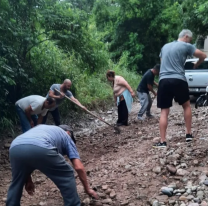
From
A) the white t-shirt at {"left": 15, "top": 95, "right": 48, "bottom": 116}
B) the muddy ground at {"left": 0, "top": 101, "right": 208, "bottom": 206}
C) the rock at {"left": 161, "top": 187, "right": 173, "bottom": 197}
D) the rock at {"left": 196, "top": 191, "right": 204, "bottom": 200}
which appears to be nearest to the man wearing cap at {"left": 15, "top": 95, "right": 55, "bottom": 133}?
the white t-shirt at {"left": 15, "top": 95, "right": 48, "bottom": 116}

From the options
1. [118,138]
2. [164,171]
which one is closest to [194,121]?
[118,138]

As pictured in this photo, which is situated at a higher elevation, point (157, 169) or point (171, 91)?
point (171, 91)

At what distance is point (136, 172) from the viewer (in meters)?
4.25

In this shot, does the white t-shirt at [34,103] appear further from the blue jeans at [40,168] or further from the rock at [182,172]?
the rock at [182,172]

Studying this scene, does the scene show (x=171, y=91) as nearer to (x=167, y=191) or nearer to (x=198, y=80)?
(x=167, y=191)

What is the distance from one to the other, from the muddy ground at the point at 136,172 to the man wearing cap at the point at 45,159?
24.9 inches

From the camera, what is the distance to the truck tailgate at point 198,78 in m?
10.7

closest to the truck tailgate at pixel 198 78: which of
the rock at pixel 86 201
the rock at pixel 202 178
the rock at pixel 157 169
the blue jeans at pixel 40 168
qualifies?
the rock at pixel 157 169

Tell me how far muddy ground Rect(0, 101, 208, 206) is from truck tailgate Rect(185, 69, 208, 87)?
179 inches

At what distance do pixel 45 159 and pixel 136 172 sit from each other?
170 cm

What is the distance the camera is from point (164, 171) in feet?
13.5

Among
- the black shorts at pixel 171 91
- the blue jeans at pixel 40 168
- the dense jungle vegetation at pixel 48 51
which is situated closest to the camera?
the blue jeans at pixel 40 168

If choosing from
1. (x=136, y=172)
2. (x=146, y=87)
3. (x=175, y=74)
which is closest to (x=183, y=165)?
(x=136, y=172)

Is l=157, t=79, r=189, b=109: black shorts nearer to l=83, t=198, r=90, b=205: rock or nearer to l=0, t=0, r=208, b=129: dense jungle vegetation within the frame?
l=83, t=198, r=90, b=205: rock
